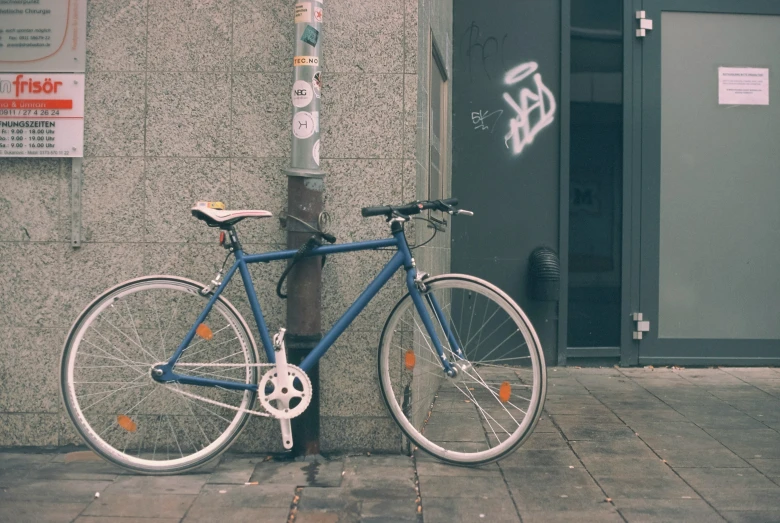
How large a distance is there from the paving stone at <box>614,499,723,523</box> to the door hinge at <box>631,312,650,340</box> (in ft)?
10.2

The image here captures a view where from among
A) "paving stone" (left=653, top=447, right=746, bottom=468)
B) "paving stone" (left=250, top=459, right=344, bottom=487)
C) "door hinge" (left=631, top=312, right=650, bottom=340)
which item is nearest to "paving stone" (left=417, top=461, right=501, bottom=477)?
"paving stone" (left=250, top=459, right=344, bottom=487)

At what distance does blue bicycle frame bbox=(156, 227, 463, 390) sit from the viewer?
411 centimetres

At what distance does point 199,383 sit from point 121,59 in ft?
5.68

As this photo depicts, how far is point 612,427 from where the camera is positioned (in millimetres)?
5039

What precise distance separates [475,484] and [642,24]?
4.25m

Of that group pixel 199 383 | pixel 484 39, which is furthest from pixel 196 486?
pixel 484 39

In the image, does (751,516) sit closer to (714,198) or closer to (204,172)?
(204,172)

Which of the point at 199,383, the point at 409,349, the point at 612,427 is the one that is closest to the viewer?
the point at 199,383

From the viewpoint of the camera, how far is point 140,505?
146 inches

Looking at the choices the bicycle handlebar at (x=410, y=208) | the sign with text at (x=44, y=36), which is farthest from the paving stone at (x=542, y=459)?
the sign with text at (x=44, y=36)

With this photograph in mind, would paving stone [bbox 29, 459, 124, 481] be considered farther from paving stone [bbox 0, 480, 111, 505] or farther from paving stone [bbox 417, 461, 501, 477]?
paving stone [bbox 417, 461, 501, 477]

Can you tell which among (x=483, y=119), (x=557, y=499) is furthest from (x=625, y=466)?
(x=483, y=119)

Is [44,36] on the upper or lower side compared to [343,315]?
upper

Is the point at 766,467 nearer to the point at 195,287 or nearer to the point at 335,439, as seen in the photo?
the point at 335,439
